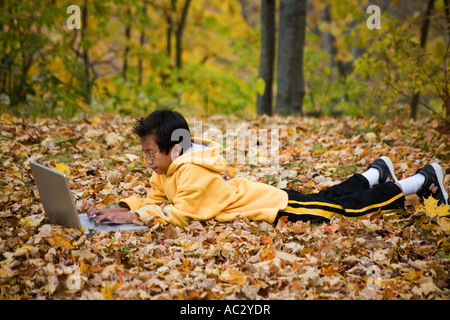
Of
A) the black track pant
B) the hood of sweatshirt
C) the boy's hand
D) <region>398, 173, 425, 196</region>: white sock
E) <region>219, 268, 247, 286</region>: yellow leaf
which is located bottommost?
<region>219, 268, 247, 286</region>: yellow leaf

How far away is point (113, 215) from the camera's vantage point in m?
3.15

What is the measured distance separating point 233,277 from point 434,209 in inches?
74.0

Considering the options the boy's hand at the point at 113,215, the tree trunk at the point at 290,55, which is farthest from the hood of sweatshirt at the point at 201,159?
the tree trunk at the point at 290,55

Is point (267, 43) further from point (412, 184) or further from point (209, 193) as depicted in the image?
point (209, 193)

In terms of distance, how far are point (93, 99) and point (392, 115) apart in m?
6.03

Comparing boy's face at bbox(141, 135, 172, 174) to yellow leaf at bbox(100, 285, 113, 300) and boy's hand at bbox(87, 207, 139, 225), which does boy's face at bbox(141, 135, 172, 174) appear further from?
yellow leaf at bbox(100, 285, 113, 300)

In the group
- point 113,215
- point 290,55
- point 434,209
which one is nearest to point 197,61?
point 290,55

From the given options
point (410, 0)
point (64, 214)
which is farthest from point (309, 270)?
point (410, 0)

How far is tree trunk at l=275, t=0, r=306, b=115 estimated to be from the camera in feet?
25.5

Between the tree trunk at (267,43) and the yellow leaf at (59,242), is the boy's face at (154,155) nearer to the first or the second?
the yellow leaf at (59,242)

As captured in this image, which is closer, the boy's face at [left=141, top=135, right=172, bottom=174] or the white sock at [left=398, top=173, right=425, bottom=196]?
the boy's face at [left=141, top=135, right=172, bottom=174]

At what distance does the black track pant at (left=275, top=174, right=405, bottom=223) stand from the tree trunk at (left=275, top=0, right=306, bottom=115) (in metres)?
4.86

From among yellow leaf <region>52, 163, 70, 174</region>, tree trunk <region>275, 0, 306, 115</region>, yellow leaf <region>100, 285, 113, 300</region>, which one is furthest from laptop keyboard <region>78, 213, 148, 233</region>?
tree trunk <region>275, 0, 306, 115</region>
